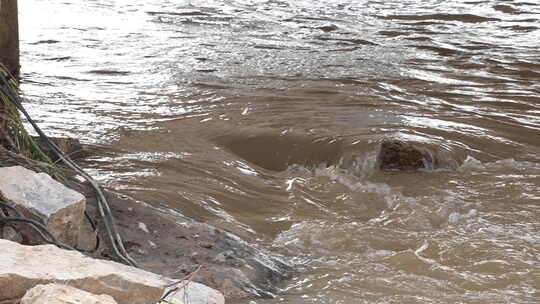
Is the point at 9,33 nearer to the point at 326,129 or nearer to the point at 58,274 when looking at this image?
the point at 326,129

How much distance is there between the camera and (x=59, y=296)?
2.63 m

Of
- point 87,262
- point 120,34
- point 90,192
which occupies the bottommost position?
point 120,34

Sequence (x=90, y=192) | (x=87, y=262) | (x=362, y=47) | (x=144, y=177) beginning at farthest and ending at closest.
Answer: (x=362, y=47) < (x=144, y=177) < (x=90, y=192) < (x=87, y=262)

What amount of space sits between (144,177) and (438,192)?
2.15m

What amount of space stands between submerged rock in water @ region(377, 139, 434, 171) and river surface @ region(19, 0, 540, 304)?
0.29 ft

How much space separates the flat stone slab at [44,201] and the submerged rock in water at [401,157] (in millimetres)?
3599

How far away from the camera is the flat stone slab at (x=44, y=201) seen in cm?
372

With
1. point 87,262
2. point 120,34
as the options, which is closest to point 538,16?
point 120,34

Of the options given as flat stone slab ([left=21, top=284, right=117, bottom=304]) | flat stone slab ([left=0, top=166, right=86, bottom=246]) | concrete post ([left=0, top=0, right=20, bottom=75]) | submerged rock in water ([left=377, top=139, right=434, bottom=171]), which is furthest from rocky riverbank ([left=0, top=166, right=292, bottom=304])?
concrete post ([left=0, top=0, right=20, bottom=75])

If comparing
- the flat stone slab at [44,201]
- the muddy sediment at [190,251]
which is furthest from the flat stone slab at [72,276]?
the muddy sediment at [190,251]

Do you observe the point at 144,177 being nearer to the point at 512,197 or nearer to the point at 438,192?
the point at 438,192

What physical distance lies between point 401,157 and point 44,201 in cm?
385

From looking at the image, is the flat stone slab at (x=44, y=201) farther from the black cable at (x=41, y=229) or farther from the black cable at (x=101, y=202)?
the black cable at (x=101, y=202)

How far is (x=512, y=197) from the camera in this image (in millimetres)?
6406
